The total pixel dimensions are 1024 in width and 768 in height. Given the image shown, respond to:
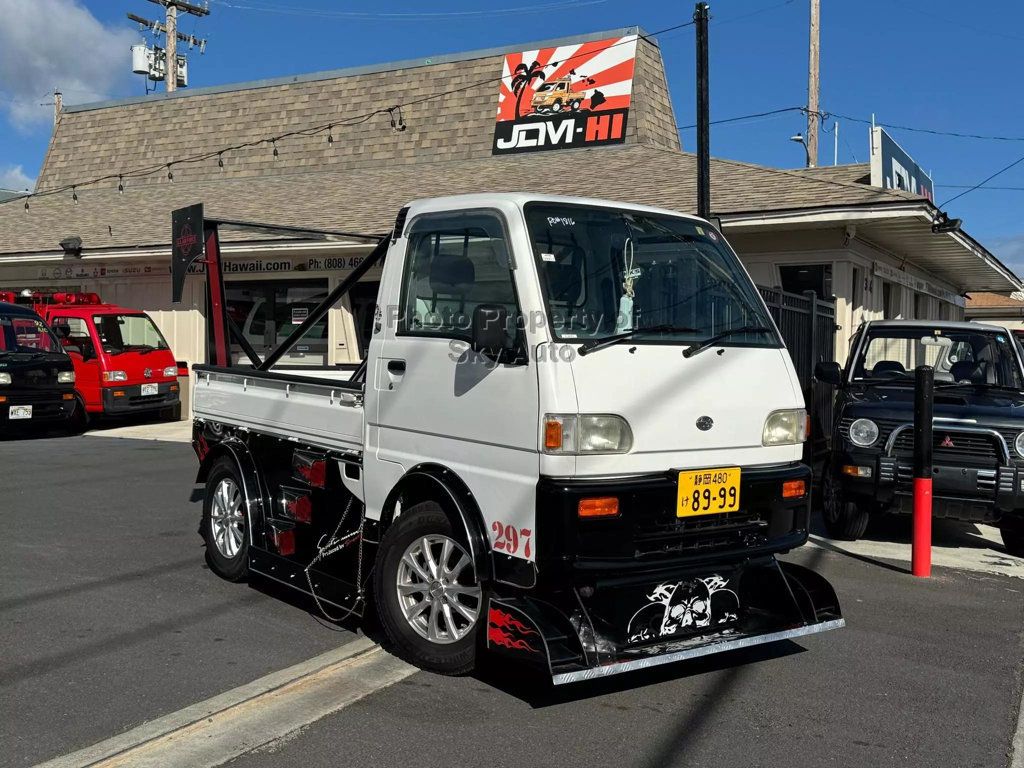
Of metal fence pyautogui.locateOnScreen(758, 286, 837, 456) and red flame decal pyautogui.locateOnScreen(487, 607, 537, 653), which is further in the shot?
metal fence pyautogui.locateOnScreen(758, 286, 837, 456)

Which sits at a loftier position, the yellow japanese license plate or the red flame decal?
the yellow japanese license plate

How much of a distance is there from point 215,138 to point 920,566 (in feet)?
62.9

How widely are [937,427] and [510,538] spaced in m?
4.72

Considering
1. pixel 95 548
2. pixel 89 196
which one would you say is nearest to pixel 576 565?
pixel 95 548

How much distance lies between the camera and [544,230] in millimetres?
4797

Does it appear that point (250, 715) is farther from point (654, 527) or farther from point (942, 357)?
point (942, 357)

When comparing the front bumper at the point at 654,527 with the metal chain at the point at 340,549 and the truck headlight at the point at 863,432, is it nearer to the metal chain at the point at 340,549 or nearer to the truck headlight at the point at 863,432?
the metal chain at the point at 340,549

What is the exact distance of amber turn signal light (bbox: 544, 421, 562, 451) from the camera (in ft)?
14.0

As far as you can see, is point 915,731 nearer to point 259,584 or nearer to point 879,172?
point 259,584

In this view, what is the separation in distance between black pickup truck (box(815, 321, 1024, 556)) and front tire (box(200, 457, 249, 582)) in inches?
184

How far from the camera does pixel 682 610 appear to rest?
15.5 ft

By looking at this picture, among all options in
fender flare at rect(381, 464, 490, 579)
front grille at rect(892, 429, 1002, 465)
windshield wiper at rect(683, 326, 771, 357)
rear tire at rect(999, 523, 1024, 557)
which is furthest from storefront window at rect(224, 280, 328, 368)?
windshield wiper at rect(683, 326, 771, 357)

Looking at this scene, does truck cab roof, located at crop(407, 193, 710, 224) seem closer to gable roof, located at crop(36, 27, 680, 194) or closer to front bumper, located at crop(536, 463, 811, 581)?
front bumper, located at crop(536, 463, 811, 581)

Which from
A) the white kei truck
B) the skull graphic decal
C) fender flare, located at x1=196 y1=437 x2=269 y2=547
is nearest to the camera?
the white kei truck
